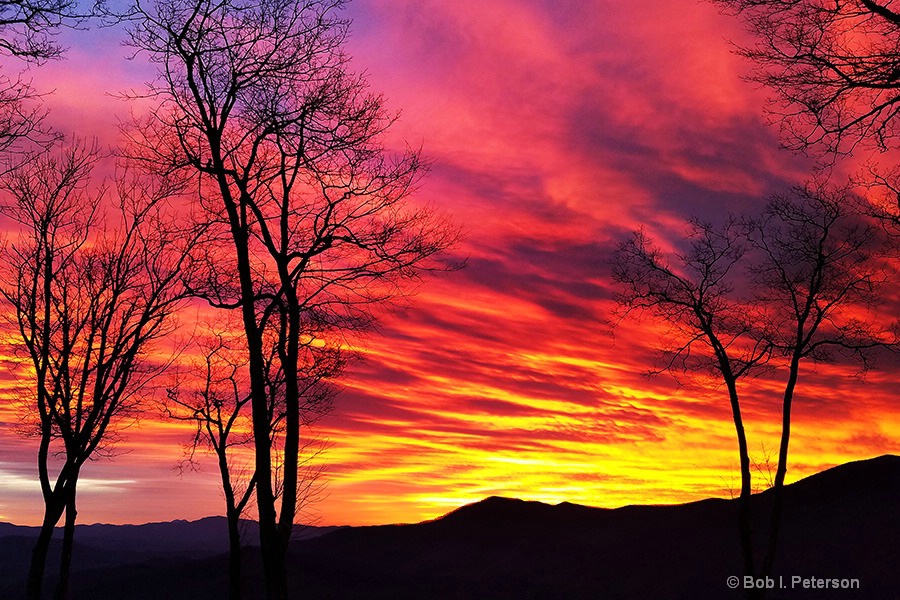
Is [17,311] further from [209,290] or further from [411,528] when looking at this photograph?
[411,528]

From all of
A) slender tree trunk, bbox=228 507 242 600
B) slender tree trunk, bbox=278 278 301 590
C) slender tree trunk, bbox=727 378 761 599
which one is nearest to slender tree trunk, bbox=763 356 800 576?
slender tree trunk, bbox=727 378 761 599

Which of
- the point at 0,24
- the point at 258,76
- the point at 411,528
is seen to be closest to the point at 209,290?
the point at 258,76

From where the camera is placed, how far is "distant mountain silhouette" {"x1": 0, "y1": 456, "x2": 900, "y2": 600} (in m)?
41.3

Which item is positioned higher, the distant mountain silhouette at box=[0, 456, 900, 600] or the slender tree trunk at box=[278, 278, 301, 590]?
the slender tree trunk at box=[278, 278, 301, 590]

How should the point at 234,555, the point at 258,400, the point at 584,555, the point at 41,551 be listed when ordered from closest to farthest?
1. the point at 258,400
2. the point at 41,551
3. the point at 234,555
4. the point at 584,555

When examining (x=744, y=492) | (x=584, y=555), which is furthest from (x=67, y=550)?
(x=584, y=555)

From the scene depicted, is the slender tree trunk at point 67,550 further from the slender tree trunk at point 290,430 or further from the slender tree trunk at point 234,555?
the slender tree trunk at point 290,430

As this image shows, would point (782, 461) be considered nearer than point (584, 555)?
Yes

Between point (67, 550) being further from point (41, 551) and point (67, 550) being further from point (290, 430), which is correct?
point (290, 430)

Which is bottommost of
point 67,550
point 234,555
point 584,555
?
point 584,555

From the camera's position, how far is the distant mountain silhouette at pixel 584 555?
41281 mm

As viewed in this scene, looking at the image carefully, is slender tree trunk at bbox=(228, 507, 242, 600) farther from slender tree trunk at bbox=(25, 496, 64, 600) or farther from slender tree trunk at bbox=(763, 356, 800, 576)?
slender tree trunk at bbox=(763, 356, 800, 576)

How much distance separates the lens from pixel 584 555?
5041cm

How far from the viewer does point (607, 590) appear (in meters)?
44.3
